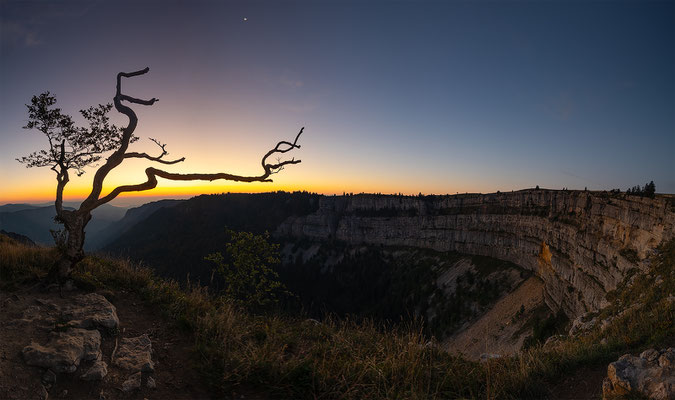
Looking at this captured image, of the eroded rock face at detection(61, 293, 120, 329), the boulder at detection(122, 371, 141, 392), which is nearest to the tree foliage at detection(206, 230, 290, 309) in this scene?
the eroded rock face at detection(61, 293, 120, 329)

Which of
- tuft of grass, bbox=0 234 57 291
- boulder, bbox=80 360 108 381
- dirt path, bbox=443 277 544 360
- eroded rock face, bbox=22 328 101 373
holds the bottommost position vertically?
dirt path, bbox=443 277 544 360

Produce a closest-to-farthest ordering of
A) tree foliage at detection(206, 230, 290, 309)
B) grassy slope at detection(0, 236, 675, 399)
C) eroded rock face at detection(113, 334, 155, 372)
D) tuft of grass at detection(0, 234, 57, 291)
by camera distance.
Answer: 1. grassy slope at detection(0, 236, 675, 399)
2. eroded rock face at detection(113, 334, 155, 372)
3. tuft of grass at detection(0, 234, 57, 291)
4. tree foliage at detection(206, 230, 290, 309)

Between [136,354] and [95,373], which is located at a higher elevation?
[95,373]

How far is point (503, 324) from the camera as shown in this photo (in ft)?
125

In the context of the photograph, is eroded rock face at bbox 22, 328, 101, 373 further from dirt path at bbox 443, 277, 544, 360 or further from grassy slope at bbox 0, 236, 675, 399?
dirt path at bbox 443, 277, 544, 360

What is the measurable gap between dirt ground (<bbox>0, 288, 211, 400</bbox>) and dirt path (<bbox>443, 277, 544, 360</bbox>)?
1328 inches

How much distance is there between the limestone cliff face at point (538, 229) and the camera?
2273 centimetres

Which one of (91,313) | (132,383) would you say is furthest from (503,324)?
(91,313)

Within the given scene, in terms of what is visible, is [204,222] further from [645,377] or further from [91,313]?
[645,377]

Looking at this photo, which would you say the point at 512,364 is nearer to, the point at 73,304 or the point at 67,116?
the point at 73,304

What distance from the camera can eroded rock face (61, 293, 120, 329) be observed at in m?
6.33

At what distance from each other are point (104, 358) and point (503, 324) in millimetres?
43330

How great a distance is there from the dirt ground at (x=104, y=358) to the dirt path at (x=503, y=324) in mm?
33742

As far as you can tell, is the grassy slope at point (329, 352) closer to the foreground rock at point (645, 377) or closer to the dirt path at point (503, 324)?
the foreground rock at point (645, 377)
